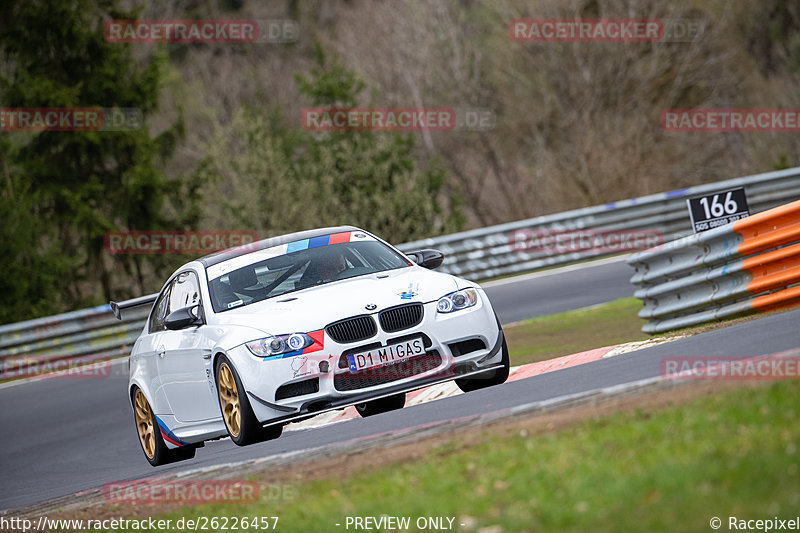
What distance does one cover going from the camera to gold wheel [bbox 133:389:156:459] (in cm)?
1027

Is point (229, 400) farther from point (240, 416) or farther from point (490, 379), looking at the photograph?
point (490, 379)

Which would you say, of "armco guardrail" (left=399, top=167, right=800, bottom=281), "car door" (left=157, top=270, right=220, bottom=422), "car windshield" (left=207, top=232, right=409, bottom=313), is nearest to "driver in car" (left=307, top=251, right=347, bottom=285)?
"car windshield" (left=207, top=232, right=409, bottom=313)

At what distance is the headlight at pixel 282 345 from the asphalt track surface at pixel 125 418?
691 mm

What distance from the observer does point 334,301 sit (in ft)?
28.8

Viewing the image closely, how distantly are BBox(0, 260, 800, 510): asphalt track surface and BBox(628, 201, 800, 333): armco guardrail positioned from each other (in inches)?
36.5

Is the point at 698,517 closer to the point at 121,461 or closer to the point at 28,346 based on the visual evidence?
the point at 121,461

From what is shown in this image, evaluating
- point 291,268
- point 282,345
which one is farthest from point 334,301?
point 291,268

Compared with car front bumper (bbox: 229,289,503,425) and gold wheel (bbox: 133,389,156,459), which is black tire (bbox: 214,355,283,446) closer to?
car front bumper (bbox: 229,289,503,425)

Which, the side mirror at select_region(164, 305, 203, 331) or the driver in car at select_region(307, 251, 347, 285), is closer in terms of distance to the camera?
the side mirror at select_region(164, 305, 203, 331)

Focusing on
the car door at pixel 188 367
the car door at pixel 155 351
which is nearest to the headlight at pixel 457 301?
the car door at pixel 188 367

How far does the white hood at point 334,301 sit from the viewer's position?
28.3 feet

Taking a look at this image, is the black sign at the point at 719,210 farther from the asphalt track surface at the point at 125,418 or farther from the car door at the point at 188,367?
the car door at the point at 188,367

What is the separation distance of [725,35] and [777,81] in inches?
157

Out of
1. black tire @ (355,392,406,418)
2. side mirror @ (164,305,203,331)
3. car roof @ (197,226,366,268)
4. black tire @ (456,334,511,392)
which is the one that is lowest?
black tire @ (355,392,406,418)
